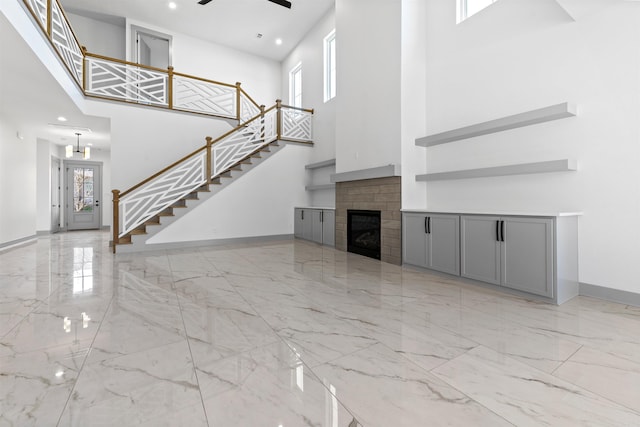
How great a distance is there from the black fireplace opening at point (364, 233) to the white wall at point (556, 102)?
1204 millimetres

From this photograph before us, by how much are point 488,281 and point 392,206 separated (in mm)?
1773

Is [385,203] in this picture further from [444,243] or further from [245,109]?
[245,109]

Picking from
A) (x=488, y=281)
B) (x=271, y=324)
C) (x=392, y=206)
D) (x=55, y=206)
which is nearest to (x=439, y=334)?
(x=271, y=324)

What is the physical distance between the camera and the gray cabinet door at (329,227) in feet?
20.3

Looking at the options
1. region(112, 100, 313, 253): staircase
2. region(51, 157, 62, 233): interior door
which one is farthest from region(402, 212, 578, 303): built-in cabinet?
region(51, 157, 62, 233): interior door

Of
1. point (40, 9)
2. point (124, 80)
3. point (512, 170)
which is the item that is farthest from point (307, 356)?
point (124, 80)

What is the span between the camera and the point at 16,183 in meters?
6.51

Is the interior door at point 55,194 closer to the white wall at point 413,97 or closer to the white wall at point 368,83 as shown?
the white wall at point 368,83

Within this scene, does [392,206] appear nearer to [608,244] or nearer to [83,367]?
[608,244]

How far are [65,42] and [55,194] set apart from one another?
19.9ft

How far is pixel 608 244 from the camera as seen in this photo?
2939mm

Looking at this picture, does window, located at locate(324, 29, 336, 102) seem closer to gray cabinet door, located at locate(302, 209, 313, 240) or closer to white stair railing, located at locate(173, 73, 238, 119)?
white stair railing, located at locate(173, 73, 238, 119)

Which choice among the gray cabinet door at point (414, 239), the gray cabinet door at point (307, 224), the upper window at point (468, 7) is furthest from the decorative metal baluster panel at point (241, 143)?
the upper window at point (468, 7)

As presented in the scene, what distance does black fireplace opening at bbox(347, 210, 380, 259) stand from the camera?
5.01 m
